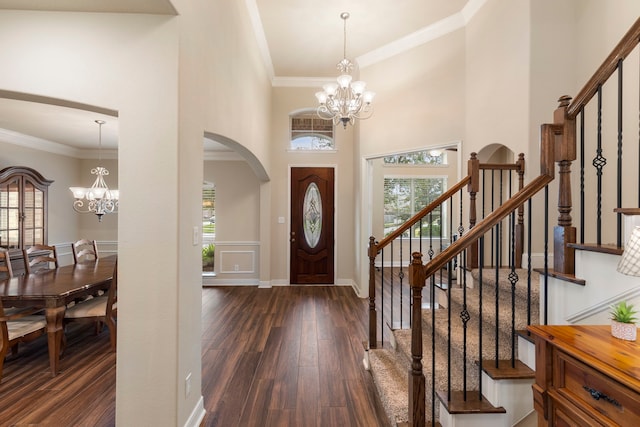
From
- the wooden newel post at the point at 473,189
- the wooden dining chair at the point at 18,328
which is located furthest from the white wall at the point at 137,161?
the wooden newel post at the point at 473,189

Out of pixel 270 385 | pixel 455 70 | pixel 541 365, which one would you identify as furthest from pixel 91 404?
pixel 455 70

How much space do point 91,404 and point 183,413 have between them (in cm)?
107

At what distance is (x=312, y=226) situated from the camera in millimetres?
5895

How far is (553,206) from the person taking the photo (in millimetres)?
2873

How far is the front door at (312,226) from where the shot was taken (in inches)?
231

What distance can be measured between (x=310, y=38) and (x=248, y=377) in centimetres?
447

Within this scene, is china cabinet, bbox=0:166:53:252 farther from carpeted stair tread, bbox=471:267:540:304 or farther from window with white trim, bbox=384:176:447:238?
window with white trim, bbox=384:176:447:238

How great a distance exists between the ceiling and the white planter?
3.89 meters

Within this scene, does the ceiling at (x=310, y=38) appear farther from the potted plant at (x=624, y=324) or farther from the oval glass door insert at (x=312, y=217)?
the potted plant at (x=624, y=324)

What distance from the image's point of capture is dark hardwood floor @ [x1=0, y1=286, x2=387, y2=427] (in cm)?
219

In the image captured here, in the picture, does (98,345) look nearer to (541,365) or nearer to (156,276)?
(156,276)

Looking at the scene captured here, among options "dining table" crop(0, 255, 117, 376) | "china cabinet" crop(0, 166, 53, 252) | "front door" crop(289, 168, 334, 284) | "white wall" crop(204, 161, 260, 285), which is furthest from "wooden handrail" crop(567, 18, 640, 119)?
"china cabinet" crop(0, 166, 53, 252)

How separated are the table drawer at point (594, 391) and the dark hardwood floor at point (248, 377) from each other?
1337mm

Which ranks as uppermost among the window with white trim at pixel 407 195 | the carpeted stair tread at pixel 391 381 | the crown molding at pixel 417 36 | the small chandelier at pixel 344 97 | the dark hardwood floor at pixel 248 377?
the crown molding at pixel 417 36
